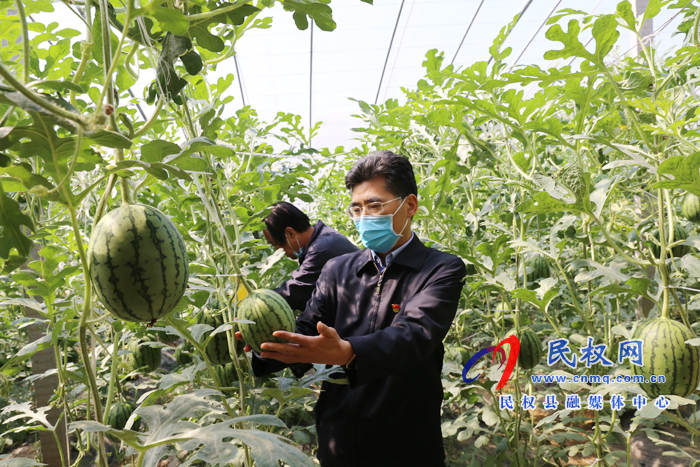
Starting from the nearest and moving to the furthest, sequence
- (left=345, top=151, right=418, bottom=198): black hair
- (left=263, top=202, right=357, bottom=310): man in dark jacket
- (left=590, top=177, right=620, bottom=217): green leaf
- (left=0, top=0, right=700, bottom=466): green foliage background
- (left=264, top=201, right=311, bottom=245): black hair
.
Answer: (left=0, top=0, right=700, bottom=466): green foliage background → (left=590, top=177, right=620, bottom=217): green leaf → (left=345, top=151, right=418, bottom=198): black hair → (left=263, top=202, right=357, bottom=310): man in dark jacket → (left=264, top=201, right=311, bottom=245): black hair

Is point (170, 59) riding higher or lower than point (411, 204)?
higher

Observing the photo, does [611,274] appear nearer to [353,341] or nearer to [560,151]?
[353,341]

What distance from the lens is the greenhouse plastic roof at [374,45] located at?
8.80m

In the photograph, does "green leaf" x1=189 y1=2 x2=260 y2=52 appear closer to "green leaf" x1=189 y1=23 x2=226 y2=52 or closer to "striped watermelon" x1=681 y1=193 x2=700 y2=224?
"green leaf" x1=189 y1=23 x2=226 y2=52

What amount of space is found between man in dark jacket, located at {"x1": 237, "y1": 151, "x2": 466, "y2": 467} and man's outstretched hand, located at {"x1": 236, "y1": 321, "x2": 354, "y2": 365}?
0.02m

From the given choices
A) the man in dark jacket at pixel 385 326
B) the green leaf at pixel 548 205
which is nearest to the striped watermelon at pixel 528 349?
the man in dark jacket at pixel 385 326

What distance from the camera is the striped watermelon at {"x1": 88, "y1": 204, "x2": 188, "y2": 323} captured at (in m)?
0.76

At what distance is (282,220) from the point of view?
3074 mm

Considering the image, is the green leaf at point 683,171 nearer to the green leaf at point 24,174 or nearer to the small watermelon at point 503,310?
the small watermelon at point 503,310

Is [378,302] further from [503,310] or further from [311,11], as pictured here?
[311,11]

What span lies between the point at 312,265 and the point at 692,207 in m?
1.95

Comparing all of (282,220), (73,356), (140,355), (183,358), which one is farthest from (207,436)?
(73,356)

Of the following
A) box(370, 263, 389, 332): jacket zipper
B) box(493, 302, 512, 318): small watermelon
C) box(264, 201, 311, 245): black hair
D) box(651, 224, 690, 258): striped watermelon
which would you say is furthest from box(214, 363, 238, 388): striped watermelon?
box(651, 224, 690, 258): striped watermelon

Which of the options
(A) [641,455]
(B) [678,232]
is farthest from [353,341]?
(A) [641,455]
